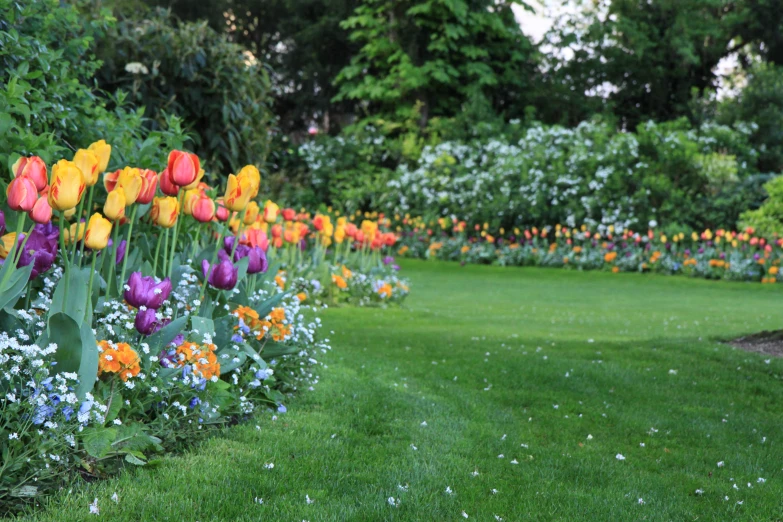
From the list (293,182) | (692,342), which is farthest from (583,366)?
(293,182)

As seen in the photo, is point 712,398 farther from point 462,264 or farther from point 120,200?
point 462,264

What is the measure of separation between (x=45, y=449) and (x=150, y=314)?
664 mm

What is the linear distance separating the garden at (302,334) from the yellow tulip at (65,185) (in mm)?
11

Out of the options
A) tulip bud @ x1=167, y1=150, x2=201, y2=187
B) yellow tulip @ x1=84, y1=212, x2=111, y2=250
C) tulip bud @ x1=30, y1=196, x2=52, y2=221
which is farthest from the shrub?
tulip bud @ x1=30, y1=196, x2=52, y2=221

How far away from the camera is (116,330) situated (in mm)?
3197

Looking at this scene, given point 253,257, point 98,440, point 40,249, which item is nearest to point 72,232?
point 40,249

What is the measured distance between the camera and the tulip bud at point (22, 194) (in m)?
2.71

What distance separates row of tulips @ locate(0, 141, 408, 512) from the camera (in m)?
2.65

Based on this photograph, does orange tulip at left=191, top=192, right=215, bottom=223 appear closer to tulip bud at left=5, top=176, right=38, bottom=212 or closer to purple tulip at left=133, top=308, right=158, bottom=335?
purple tulip at left=133, top=308, right=158, bottom=335

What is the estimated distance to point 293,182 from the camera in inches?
876

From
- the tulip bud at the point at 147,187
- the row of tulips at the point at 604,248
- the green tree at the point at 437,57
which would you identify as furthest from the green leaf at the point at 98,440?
the green tree at the point at 437,57

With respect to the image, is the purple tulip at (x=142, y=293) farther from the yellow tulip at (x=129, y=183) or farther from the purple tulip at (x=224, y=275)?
the purple tulip at (x=224, y=275)

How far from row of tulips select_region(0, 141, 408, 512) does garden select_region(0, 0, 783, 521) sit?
1 centimetres

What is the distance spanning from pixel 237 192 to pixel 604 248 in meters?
13.9
